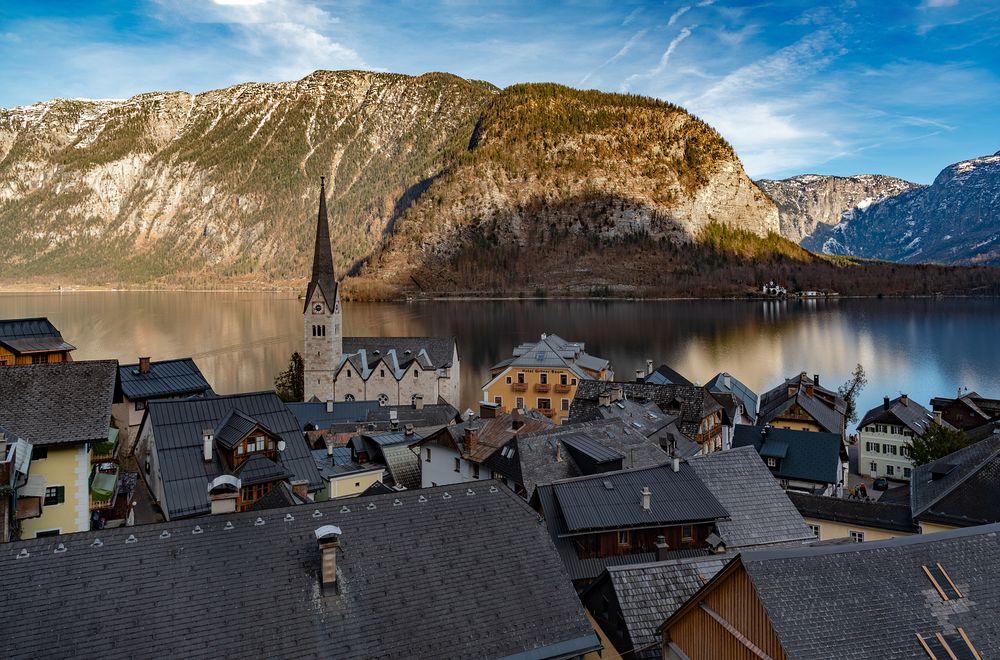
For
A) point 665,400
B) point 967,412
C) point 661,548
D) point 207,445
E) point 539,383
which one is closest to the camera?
point 661,548

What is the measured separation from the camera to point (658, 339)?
13138cm

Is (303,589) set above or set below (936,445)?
above

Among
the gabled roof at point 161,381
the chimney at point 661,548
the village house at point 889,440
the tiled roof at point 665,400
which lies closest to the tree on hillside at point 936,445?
the village house at point 889,440

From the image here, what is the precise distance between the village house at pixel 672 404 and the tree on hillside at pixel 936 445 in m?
12.3

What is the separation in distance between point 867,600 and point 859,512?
23363 millimetres

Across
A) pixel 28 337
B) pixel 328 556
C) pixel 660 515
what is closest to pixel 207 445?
pixel 328 556

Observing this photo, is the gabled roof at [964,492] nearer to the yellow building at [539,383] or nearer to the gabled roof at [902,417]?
the gabled roof at [902,417]

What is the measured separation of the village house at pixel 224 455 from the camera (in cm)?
2331

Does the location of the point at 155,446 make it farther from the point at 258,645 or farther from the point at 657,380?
the point at 657,380

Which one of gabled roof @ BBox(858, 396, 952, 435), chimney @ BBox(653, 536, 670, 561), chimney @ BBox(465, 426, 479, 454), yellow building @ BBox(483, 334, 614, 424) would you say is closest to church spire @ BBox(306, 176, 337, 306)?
yellow building @ BBox(483, 334, 614, 424)

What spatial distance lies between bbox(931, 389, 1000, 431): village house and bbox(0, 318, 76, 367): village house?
62052mm

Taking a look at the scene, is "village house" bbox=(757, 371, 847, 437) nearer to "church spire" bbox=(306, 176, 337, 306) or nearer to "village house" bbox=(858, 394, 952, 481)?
"village house" bbox=(858, 394, 952, 481)

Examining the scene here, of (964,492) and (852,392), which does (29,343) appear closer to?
(964,492)

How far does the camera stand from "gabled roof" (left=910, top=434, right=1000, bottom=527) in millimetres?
27719
